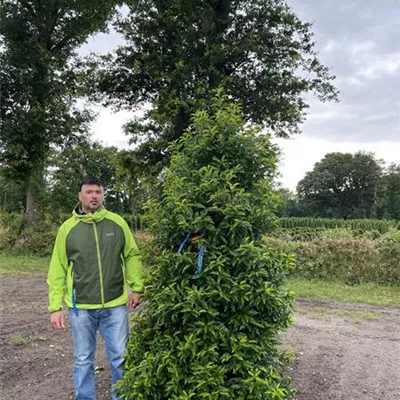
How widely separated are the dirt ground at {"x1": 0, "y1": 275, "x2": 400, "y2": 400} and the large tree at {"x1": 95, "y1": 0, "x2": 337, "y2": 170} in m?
9.58

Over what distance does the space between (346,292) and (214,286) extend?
7.85m

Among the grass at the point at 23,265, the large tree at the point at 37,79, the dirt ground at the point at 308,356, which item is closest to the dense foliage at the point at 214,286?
the dirt ground at the point at 308,356

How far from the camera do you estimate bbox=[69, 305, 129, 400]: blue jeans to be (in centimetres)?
332

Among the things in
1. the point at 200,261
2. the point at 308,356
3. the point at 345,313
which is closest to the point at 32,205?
the point at 345,313

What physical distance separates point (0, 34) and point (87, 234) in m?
15.2

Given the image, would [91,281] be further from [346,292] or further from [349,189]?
[349,189]

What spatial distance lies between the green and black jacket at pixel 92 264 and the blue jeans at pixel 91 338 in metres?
0.09

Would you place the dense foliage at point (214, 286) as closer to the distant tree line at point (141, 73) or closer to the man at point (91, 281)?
the man at point (91, 281)

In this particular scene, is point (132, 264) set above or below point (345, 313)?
above

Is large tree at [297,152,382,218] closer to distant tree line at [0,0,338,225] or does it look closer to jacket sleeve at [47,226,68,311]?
distant tree line at [0,0,338,225]

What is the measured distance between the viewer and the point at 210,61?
15.0m

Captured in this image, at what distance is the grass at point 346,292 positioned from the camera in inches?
356

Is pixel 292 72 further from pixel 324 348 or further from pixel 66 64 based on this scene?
pixel 324 348

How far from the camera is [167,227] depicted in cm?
303
